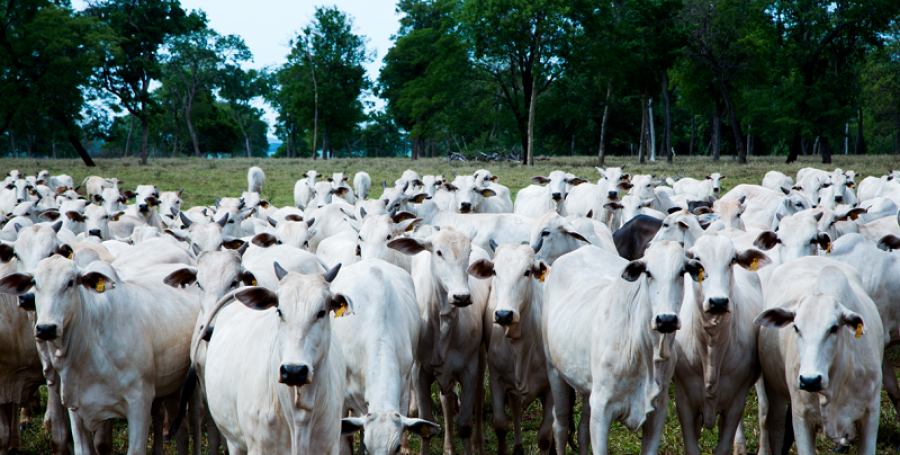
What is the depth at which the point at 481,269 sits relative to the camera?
641 cm

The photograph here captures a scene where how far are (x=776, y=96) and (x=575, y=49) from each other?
40.4 feet

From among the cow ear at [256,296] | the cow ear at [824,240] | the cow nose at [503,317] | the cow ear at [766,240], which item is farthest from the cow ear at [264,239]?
the cow ear at [824,240]

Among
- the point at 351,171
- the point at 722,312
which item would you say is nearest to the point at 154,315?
the point at 722,312

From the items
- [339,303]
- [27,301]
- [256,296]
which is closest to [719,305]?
[339,303]

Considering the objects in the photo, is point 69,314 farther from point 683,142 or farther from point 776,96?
point 683,142

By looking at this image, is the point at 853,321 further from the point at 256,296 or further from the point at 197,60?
the point at 197,60

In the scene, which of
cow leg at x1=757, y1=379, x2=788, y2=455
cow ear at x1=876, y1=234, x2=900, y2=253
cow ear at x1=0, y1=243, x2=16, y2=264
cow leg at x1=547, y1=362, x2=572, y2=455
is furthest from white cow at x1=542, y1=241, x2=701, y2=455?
cow ear at x1=0, y1=243, x2=16, y2=264

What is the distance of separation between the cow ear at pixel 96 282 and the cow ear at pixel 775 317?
5029 mm

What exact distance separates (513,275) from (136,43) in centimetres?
3840

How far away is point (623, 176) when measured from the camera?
16297mm

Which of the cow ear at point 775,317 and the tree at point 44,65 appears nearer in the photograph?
the cow ear at point 775,317

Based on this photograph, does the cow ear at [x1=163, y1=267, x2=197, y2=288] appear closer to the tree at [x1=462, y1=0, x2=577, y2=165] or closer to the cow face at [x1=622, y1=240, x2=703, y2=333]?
the cow face at [x1=622, y1=240, x2=703, y2=333]

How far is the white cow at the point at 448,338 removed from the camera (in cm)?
643

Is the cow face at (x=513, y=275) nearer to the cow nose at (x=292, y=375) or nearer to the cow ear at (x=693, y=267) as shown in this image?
the cow ear at (x=693, y=267)
